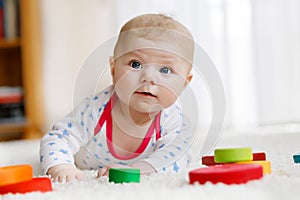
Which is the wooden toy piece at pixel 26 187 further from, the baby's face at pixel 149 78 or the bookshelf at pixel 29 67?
the bookshelf at pixel 29 67

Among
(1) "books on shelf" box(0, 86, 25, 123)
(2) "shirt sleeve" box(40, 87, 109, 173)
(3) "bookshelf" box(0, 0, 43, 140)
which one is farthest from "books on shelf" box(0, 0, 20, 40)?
(2) "shirt sleeve" box(40, 87, 109, 173)

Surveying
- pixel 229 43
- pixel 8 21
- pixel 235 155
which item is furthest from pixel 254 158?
pixel 8 21

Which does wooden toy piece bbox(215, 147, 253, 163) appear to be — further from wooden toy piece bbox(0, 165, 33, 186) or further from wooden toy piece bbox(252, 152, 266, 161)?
wooden toy piece bbox(0, 165, 33, 186)

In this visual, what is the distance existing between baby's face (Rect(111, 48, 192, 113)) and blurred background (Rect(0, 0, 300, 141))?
3.91 ft

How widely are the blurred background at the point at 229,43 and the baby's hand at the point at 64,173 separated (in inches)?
50.2

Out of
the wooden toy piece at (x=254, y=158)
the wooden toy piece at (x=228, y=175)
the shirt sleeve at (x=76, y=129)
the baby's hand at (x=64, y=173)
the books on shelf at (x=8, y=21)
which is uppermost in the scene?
the books on shelf at (x=8, y=21)

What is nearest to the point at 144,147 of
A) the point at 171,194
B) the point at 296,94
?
the point at 171,194

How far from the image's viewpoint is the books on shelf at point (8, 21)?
292 cm

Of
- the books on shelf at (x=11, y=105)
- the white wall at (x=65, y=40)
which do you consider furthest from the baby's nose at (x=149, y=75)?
the books on shelf at (x=11, y=105)

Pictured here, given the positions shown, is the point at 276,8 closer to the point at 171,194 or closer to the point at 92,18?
the point at 92,18

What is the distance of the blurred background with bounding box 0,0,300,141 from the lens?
7.61 feet

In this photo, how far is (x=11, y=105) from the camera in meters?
2.88

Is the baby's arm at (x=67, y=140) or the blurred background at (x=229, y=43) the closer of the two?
the baby's arm at (x=67, y=140)

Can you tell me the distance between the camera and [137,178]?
2.60 ft
